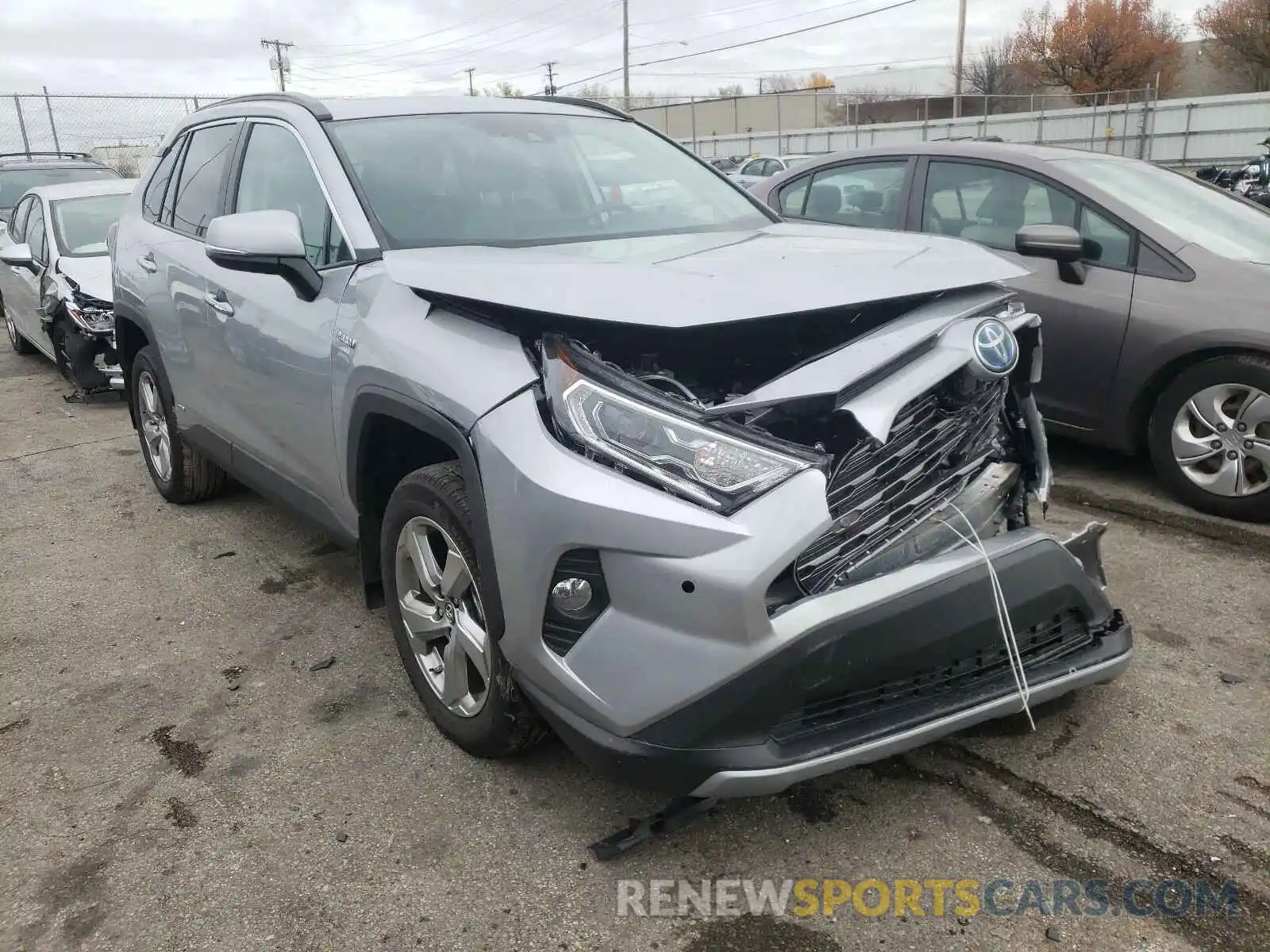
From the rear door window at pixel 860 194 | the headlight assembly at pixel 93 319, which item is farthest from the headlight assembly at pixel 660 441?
the headlight assembly at pixel 93 319

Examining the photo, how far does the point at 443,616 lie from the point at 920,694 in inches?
50.0

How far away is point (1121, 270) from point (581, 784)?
348 cm

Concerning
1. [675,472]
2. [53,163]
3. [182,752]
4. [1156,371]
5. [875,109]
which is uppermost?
[875,109]

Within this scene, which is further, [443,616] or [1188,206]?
[1188,206]

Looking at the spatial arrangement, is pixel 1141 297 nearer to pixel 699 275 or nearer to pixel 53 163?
pixel 699 275

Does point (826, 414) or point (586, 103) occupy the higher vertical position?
point (586, 103)

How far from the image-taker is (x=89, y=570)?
4.41 meters

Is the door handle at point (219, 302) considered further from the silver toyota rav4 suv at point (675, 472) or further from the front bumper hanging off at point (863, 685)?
the front bumper hanging off at point (863, 685)

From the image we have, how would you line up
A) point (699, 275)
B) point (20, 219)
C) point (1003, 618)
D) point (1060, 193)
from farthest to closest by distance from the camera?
point (20, 219) < point (1060, 193) < point (699, 275) < point (1003, 618)

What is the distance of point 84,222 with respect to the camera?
8.60 m

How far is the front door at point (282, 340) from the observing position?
3.09m

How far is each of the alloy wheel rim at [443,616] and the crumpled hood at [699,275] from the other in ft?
2.18

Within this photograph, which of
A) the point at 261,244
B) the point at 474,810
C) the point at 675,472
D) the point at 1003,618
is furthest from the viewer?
the point at 261,244

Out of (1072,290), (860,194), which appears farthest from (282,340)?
(860,194)
